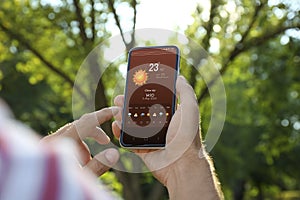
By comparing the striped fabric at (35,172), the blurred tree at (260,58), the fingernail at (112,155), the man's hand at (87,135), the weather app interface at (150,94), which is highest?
the striped fabric at (35,172)

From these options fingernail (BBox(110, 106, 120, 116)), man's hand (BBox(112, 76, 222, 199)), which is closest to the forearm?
man's hand (BBox(112, 76, 222, 199))

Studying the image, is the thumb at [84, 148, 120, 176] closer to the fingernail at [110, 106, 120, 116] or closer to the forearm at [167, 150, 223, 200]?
the forearm at [167, 150, 223, 200]

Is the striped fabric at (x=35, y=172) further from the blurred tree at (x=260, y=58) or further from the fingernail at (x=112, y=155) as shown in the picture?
the blurred tree at (x=260, y=58)

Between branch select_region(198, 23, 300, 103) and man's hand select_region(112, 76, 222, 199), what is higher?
man's hand select_region(112, 76, 222, 199)

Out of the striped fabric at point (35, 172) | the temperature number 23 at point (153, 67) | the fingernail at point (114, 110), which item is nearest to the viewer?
the striped fabric at point (35, 172)

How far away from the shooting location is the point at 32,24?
7.48 m

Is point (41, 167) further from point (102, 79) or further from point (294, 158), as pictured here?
point (294, 158)

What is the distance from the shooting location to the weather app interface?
78.3 inches

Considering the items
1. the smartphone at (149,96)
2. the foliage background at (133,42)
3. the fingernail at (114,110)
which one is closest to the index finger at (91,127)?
the fingernail at (114,110)

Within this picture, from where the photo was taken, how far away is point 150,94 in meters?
2.11

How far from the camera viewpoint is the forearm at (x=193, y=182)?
139 cm

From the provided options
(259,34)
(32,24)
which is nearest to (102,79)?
(32,24)

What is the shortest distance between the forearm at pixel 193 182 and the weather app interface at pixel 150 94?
1.14 ft

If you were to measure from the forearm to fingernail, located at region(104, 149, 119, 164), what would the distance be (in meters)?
0.17
